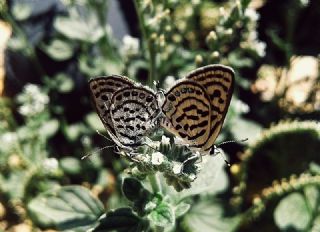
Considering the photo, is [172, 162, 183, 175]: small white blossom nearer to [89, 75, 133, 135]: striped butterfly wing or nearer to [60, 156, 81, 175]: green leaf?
[89, 75, 133, 135]: striped butterfly wing

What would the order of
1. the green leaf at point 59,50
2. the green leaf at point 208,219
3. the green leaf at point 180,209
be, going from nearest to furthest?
the green leaf at point 180,209 → the green leaf at point 208,219 → the green leaf at point 59,50

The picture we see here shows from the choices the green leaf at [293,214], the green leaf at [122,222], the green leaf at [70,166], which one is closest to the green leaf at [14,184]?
the green leaf at [70,166]

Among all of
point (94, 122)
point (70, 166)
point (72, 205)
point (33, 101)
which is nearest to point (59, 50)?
point (33, 101)

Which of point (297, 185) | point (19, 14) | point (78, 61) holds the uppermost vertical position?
point (19, 14)

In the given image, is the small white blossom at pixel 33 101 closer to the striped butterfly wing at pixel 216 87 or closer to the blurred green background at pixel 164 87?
the blurred green background at pixel 164 87

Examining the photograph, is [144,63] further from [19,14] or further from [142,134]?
[142,134]

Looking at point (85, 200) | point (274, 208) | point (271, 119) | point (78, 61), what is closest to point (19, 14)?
point (78, 61)
